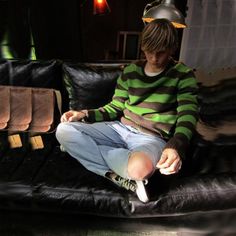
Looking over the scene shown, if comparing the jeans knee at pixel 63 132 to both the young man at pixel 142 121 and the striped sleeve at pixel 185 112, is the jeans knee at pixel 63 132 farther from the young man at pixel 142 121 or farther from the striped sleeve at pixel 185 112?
the striped sleeve at pixel 185 112

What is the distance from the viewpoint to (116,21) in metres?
3.73

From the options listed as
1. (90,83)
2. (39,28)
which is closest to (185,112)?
(90,83)

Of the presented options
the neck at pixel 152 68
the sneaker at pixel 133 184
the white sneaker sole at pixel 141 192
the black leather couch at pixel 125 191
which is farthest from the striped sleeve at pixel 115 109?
the white sneaker sole at pixel 141 192

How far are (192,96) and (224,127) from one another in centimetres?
45

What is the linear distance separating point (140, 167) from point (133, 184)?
0.13 meters

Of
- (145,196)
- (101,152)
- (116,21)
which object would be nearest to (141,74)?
(101,152)

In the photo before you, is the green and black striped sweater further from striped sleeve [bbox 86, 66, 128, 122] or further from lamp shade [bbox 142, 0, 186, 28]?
lamp shade [bbox 142, 0, 186, 28]

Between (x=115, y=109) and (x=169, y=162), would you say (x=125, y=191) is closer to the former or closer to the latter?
(x=169, y=162)

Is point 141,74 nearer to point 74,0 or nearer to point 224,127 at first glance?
point 224,127

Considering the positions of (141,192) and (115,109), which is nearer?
(141,192)

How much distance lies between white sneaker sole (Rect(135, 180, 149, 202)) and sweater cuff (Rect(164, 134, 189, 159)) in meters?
0.19

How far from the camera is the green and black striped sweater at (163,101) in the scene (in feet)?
4.71

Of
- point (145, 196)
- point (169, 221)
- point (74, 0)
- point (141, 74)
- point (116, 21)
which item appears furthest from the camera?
point (116, 21)

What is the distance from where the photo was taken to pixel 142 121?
154 cm
